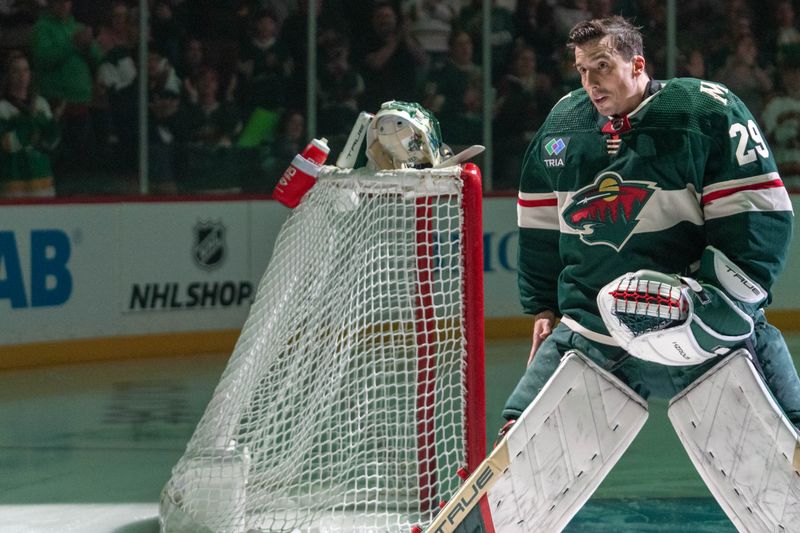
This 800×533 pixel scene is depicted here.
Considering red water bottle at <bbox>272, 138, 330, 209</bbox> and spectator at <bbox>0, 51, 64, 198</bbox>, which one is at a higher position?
red water bottle at <bbox>272, 138, 330, 209</bbox>

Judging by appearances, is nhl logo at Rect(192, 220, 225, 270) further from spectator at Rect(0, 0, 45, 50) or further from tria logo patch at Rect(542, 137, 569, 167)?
tria logo patch at Rect(542, 137, 569, 167)

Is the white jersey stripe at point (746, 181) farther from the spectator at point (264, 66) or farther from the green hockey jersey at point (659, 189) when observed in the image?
the spectator at point (264, 66)

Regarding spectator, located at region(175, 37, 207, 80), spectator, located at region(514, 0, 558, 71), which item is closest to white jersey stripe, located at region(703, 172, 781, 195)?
spectator, located at region(175, 37, 207, 80)

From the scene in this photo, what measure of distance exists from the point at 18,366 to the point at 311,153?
150 inches

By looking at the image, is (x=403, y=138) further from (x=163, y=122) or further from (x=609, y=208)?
(x=163, y=122)

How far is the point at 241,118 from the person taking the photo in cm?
816

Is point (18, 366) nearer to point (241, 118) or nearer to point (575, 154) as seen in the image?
point (241, 118)

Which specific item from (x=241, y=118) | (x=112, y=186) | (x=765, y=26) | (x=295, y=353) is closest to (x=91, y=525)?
(x=295, y=353)

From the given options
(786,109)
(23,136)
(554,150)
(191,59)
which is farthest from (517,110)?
(554,150)

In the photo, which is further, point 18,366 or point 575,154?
point 18,366

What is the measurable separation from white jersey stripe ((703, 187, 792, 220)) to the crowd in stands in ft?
17.2

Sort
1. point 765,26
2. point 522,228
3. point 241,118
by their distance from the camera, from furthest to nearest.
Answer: point 765,26 → point 241,118 → point 522,228

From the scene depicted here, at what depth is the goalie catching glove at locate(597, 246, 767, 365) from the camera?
2.57 metres

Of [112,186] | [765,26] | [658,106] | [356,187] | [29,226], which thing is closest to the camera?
[658,106]
